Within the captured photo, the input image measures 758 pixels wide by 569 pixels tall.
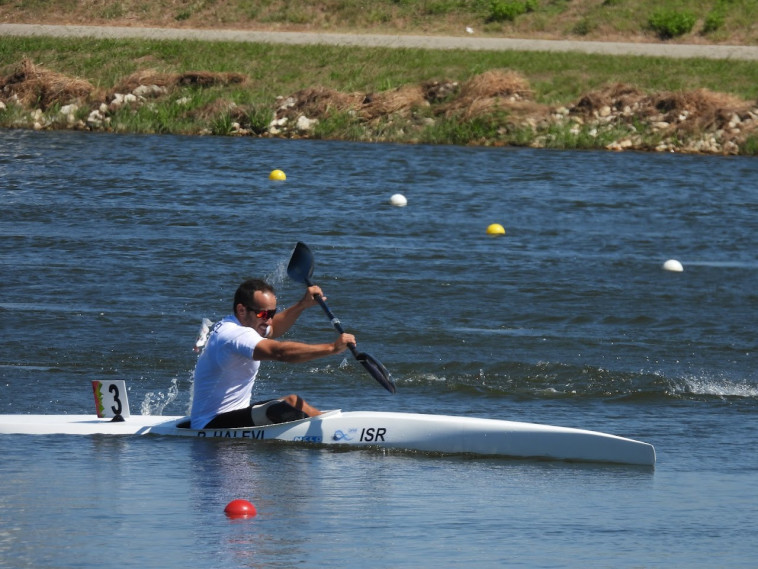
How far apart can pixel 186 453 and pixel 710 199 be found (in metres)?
15.6

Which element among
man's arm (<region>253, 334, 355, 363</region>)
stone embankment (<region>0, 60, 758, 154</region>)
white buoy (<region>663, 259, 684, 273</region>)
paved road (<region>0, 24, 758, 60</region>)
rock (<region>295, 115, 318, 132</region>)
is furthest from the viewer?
paved road (<region>0, 24, 758, 60</region>)

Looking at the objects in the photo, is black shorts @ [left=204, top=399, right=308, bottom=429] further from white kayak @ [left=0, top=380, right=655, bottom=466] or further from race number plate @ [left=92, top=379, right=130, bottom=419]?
race number plate @ [left=92, top=379, right=130, bottom=419]

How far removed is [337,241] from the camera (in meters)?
18.5

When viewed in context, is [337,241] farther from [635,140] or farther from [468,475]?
[635,140]

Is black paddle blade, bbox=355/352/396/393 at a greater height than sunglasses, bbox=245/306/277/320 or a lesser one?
lesser

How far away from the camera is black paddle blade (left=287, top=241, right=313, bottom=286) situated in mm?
10250

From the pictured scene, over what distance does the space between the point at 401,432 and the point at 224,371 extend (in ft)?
4.26

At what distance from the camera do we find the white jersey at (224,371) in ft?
28.6

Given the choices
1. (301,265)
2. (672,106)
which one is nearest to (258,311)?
(301,265)

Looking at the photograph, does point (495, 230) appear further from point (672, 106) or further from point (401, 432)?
point (672, 106)

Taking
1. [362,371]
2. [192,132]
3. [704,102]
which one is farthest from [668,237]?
[192,132]

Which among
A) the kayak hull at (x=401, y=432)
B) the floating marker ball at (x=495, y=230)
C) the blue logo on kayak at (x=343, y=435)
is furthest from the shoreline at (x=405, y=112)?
the blue logo on kayak at (x=343, y=435)

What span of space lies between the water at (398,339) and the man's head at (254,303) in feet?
3.00

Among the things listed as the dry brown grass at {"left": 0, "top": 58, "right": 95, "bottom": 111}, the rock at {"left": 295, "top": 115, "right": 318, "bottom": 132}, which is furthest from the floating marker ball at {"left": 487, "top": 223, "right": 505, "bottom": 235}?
the dry brown grass at {"left": 0, "top": 58, "right": 95, "bottom": 111}
